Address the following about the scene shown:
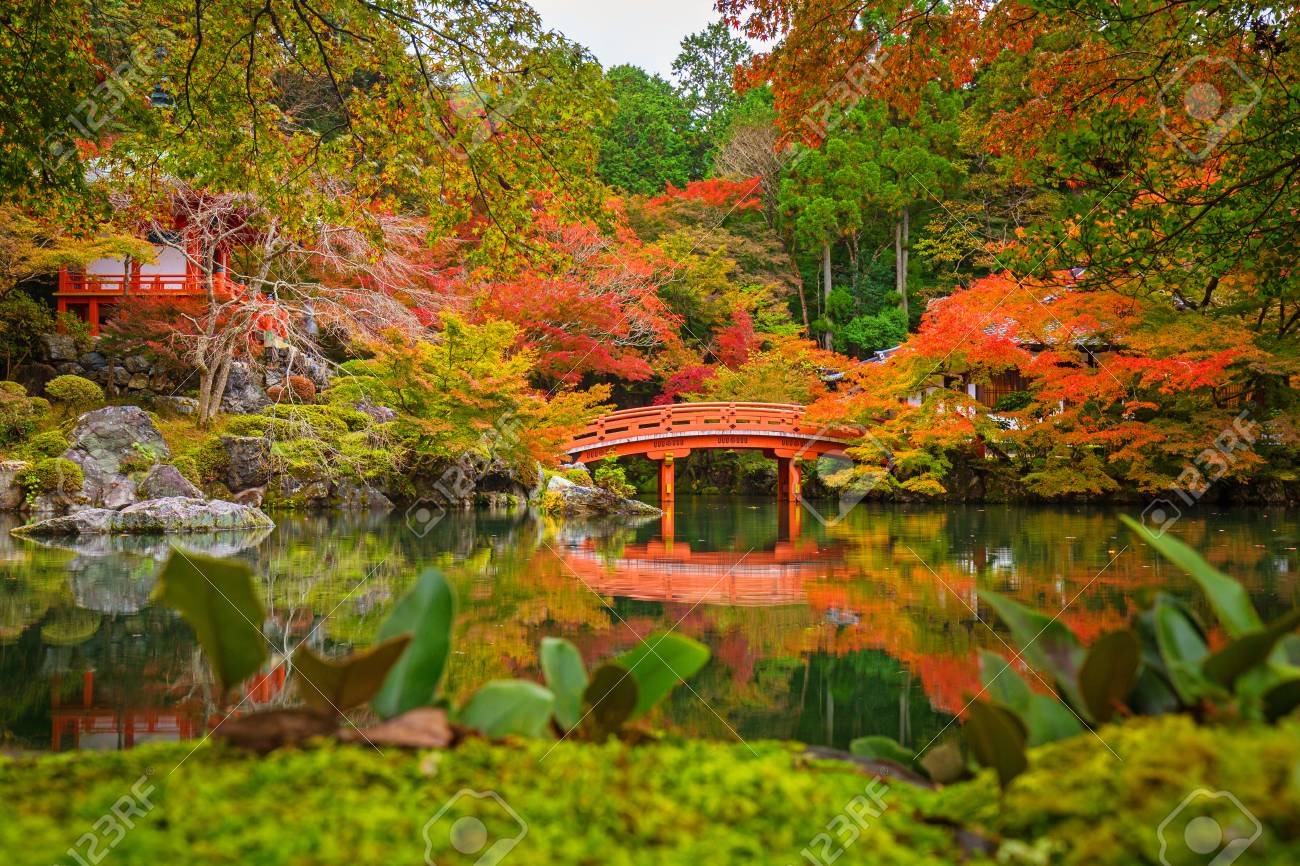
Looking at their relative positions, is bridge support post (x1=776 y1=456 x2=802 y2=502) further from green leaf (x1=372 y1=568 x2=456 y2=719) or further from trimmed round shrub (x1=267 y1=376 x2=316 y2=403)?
green leaf (x1=372 y1=568 x2=456 y2=719)

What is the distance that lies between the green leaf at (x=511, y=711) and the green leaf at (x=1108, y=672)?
0.58 m

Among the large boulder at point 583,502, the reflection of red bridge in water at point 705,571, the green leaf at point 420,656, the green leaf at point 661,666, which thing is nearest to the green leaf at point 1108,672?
the green leaf at point 661,666

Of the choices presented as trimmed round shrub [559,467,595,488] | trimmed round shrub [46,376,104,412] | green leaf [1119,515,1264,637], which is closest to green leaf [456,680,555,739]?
green leaf [1119,515,1264,637]

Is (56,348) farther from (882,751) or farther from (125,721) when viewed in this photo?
(882,751)

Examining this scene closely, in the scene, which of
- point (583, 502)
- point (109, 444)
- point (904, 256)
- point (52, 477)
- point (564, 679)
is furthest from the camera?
point (904, 256)

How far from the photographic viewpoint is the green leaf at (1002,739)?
82 cm

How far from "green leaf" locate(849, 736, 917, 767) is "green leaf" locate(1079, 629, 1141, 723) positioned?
247mm

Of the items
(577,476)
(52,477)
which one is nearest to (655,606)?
(52,477)

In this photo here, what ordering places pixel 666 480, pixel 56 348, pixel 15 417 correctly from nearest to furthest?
pixel 15 417
pixel 56 348
pixel 666 480

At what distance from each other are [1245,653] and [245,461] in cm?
1099

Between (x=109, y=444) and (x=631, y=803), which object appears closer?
(x=631, y=803)

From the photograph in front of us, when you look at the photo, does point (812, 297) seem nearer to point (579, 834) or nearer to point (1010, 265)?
point (1010, 265)

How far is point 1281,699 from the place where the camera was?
770mm

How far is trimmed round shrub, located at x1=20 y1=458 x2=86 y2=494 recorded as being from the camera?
348 inches
